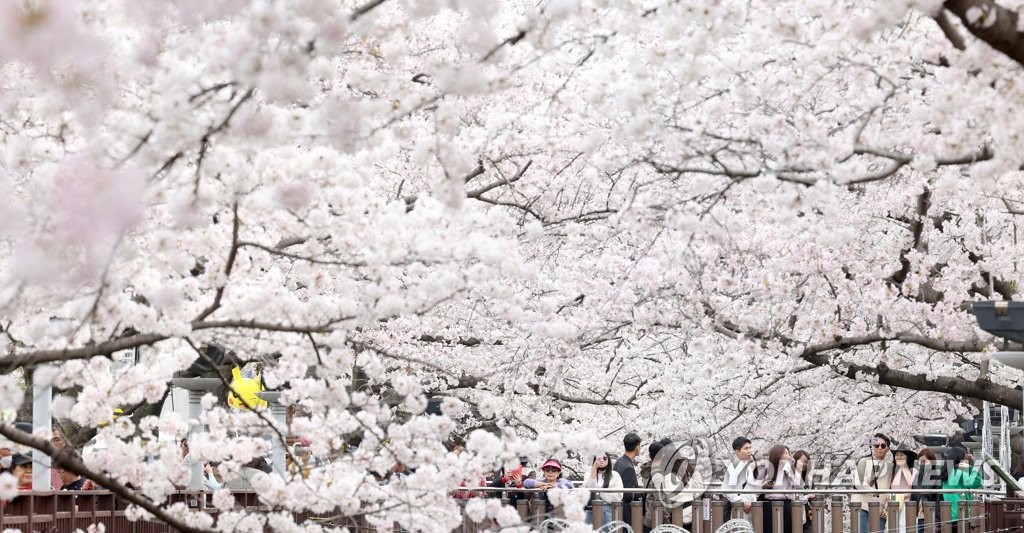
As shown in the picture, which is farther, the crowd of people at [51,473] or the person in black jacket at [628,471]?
the person in black jacket at [628,471]

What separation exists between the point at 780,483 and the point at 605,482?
163cm

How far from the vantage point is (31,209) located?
16.6 ft

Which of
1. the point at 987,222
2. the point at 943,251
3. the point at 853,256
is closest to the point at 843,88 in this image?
the point at 853,256

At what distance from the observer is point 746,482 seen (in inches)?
507

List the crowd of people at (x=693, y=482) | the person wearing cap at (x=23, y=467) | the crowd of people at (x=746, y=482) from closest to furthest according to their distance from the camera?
the person wearing cap at (x=23, y=467)
the crowd of people at (x=693, y=482)
the crowd of people at (x=746, y=482)

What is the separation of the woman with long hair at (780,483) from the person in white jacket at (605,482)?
1.29 meters

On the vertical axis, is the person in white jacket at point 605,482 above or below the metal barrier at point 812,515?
above

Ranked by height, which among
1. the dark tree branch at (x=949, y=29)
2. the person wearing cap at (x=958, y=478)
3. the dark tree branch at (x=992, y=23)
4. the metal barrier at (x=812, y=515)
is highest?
the dark tree branch at (x=949, y=29)

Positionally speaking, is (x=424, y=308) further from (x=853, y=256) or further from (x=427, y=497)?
(x=853, y=256)

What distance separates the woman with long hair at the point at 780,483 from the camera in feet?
39.3

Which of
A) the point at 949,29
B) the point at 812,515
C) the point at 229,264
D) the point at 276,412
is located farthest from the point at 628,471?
the point at 949,29

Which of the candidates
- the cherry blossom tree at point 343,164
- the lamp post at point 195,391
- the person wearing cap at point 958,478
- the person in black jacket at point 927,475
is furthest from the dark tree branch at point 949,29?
the person in black jacket at point 927,475

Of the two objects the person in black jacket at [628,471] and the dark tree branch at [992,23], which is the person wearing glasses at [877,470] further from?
the dark tree branch at [992,23]

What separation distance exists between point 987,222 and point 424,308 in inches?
331
